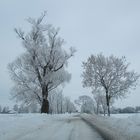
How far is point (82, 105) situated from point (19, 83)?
129 metres

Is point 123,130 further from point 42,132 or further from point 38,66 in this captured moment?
point 38,66

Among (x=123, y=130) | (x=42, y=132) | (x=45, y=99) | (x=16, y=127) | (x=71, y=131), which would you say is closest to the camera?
(x=123, y=130)

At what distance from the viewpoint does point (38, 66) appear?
37500 mm

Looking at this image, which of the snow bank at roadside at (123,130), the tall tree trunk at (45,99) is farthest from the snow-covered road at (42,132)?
the tall tree trunk at (45,99)

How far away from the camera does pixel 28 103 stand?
3978cm

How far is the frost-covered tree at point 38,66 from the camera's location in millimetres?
37438

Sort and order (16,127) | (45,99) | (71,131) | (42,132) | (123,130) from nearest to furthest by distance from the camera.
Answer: (123,130)
(42,132)
(71,131)
(16,127)
(45,99)

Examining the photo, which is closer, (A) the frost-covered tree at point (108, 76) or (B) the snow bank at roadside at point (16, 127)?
(B) the snow bank at roadside at point (16, 127)

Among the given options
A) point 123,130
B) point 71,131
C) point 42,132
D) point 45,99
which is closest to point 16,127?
point 42,132

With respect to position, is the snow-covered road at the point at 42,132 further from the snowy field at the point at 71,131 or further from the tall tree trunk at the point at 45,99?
the tall tree trunk at the point at 45,99

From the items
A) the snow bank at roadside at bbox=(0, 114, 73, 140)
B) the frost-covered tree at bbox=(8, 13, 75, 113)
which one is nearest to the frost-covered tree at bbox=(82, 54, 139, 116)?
the frost-covered tree at bbox=(8, 13, 75, 113)

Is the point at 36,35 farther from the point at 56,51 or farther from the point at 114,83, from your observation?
the point at 114,83

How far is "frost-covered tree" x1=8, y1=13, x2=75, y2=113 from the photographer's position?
123 ft

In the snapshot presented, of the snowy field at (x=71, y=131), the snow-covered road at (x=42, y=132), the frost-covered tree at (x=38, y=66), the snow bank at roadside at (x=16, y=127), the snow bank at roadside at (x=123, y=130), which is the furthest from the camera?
the frost-covered tree at (x=38, y=66)
